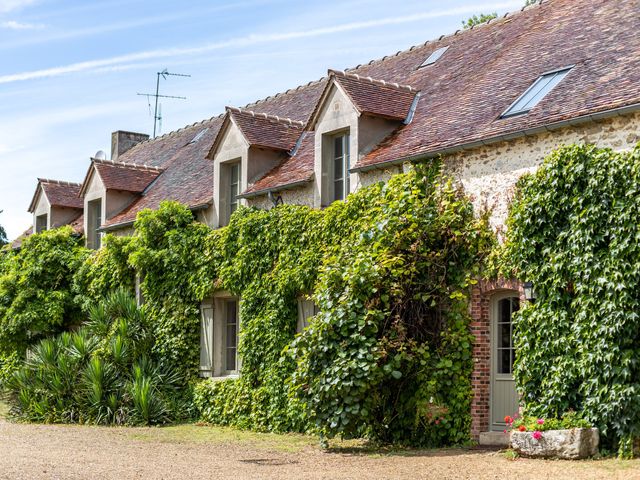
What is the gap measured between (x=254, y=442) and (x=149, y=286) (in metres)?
6.69

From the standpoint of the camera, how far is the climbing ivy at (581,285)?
1112 centimetres

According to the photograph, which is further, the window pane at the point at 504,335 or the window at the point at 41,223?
the window at the point at 41,223

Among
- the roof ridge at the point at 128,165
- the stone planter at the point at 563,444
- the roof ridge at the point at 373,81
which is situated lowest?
the stone planter at the point at 563,444

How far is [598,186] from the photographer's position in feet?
38.1

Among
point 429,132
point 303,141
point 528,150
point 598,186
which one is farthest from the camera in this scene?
point 303,141

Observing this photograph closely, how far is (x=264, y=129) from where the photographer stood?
1945 centimetres

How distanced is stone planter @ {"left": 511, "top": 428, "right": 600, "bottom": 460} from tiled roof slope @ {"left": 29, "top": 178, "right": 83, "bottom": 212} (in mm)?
19694

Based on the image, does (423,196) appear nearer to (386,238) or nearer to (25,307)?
(386,238)

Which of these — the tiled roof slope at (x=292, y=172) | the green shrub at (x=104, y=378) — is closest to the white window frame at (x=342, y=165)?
the tiled roof slope at (x=292, y=172)

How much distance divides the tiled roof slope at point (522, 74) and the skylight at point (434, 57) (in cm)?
23

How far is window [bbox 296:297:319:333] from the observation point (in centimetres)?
1659

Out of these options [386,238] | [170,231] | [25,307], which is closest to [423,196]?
[386,238]

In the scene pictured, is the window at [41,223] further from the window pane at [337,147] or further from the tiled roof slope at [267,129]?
the window pane at [337,147]

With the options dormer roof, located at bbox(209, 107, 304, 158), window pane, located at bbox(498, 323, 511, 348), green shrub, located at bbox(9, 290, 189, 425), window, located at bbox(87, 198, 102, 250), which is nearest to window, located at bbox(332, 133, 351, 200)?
dormer roof, located at bbox(209, 107, 304, 158)
